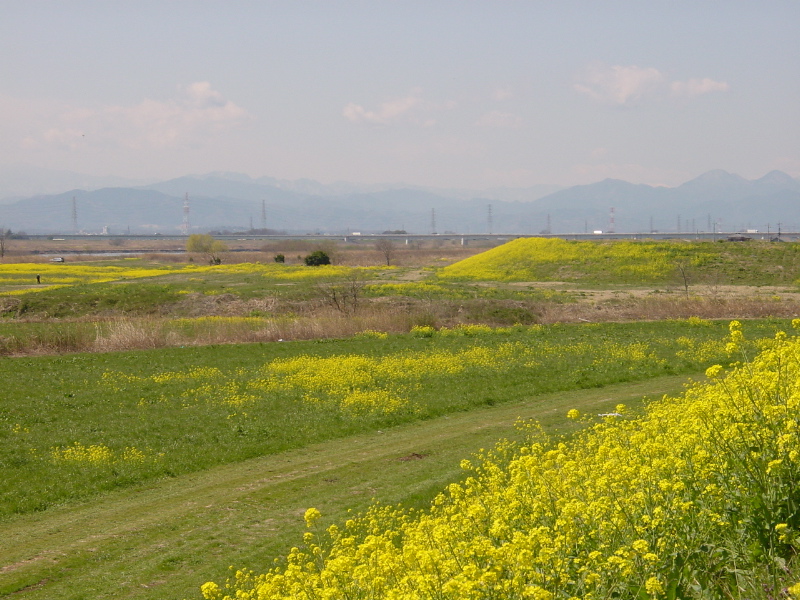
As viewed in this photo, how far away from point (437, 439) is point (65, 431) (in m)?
10.7

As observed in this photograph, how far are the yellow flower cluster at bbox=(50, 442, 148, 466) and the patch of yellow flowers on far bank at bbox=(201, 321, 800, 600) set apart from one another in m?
12.8

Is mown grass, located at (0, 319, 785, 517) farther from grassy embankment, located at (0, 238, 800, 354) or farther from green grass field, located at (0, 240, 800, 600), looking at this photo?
grassy embankment, located at (0, 238, 800, 354)

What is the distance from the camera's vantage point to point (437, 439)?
20.7 meters

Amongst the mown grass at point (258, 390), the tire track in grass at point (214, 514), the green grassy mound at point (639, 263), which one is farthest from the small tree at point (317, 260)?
the tire track in grass at point (214, 514)

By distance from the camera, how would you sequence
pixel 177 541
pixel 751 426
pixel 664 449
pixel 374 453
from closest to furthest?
pixel 751 426 < pixel 664 449 < pixel 177 541 < pixel 374 453

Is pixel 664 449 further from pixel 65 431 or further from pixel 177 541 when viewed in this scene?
pixel 65 431

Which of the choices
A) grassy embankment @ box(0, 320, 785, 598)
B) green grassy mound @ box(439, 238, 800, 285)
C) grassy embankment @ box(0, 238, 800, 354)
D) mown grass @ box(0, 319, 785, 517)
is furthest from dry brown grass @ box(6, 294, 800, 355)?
green grassy mound @ box(439, 238, 800, 285)

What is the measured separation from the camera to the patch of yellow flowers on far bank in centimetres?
575

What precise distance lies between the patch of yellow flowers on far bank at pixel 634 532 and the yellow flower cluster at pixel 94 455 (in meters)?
12.8

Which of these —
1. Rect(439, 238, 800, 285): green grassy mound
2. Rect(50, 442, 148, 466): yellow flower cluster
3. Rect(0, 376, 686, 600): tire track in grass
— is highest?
Rect(439, 238, 800, 285): green grassy mound

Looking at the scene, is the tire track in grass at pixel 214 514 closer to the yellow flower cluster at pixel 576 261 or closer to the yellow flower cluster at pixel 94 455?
the yellow flower cluster at pixel 94 455

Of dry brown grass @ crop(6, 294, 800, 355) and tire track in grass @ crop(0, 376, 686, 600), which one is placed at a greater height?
dry brown grass @ crop(6, 294, 800, 355)

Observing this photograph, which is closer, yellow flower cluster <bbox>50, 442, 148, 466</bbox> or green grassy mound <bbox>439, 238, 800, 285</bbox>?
yellow flower cluster <bbox>50, 442, 148, 466</bbox>

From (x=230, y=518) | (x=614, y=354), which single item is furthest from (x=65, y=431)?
(x=614, y=354)
